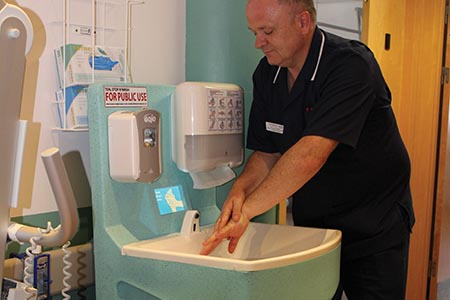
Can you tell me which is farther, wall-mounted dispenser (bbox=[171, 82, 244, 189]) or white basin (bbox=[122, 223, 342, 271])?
wall-mounted dispenser (bbox=[171, 82, 244, 189])

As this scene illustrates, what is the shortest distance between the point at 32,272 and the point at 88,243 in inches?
8.3

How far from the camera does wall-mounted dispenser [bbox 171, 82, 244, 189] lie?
137 centimetres

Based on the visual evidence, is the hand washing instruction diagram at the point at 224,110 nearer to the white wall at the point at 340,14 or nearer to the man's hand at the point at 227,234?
the man's hand at the point at 227,234

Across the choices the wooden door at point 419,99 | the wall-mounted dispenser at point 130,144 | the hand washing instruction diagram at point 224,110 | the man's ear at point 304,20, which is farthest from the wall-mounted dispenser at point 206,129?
the wooden door at point 419,99

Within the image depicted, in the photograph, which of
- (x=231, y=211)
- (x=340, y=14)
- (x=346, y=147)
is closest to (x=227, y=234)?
(x=231, y=211)

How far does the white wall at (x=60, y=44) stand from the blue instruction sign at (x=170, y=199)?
0.22 m

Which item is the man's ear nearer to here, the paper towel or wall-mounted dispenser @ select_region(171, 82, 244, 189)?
wall-mounted dispenser @ select_region(171, 82, 244, 189)

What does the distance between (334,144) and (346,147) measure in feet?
0.56

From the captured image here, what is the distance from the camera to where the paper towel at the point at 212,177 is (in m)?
1.47

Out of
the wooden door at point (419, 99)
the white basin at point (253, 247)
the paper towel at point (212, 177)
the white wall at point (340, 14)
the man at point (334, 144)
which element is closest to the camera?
the white basin at point (253, 247)

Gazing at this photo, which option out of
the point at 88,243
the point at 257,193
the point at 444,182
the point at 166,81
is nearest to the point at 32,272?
the point at 88,243

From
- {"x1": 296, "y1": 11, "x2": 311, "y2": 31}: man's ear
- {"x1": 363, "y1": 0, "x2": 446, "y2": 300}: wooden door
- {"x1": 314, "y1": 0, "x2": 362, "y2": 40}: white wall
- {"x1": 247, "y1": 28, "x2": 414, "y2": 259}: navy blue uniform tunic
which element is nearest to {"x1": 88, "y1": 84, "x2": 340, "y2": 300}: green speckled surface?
{"x1": 247, "y1": 28, "x2": 414, "y2": 259}: navy blue uniform tunic

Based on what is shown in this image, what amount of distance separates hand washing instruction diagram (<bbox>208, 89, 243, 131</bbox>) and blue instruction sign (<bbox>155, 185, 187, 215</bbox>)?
20 cm

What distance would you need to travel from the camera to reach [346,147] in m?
1.50
